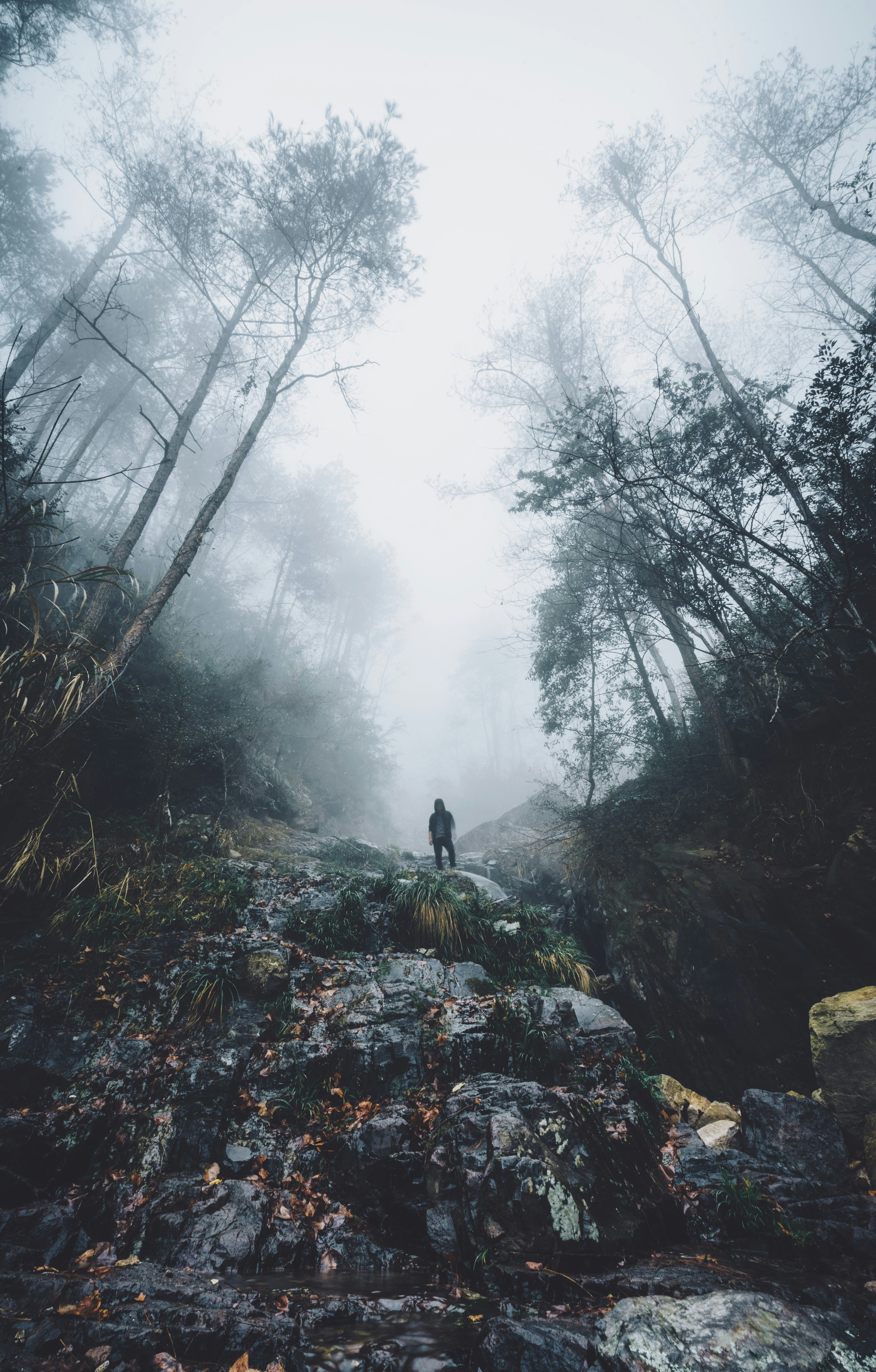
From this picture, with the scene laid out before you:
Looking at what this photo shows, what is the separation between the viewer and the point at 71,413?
21.7 metres

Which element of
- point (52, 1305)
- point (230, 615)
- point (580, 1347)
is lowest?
point (580, 1347)

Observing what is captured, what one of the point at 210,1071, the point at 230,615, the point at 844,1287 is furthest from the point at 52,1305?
the point at 230,615

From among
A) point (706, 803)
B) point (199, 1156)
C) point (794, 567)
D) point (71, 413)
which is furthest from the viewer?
point (71, 413)

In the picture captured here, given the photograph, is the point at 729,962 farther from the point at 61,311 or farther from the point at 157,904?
the point at 61,311

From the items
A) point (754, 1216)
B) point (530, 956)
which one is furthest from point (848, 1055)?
point (530, 956)

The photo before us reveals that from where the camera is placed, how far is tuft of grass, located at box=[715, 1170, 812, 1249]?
8.80 feet

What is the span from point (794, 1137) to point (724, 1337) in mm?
2533

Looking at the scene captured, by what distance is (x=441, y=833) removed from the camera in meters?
10.3

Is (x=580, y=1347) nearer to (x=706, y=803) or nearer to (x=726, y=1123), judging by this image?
(x=726, y=1123)

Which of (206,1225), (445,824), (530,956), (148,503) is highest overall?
(148,503)

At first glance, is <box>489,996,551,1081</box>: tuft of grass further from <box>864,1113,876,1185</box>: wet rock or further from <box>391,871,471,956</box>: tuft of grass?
<box>864,1113,876,1185</box>: wet rock

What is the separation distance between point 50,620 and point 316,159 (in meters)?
11.3

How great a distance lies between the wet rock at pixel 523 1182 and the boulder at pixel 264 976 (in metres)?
2.09

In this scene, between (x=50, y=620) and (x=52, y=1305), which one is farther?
(x=50, y=620)
